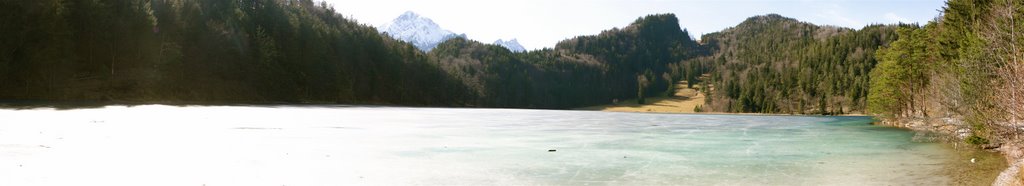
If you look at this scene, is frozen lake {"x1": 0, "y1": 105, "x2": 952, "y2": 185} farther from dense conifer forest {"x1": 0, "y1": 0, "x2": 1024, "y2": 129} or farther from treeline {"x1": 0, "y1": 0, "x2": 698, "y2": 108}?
treeline {"x1": 0, "y1": 0, "x2": 698, "y2": 108}

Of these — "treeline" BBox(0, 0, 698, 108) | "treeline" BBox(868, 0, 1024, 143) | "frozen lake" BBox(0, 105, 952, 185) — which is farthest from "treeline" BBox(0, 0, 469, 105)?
"treeline" BBox(868, 0, 1024, 143)

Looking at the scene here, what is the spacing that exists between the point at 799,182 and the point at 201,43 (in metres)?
91.8

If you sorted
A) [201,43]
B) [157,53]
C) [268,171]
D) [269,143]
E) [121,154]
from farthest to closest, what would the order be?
[201,43]
[157,53]
[269,143]
[121,154]
[268,171]

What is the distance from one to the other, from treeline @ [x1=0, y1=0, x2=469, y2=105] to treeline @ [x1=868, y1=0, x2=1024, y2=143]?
243 feet

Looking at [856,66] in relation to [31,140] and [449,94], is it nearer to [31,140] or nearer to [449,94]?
[449,94]

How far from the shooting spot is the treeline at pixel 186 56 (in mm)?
59250

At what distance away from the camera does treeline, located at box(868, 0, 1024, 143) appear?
17500 mm

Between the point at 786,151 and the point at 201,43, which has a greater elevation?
the point at 201,43

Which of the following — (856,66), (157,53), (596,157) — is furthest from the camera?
(856,66)

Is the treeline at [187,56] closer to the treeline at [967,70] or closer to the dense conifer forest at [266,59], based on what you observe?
the dense conifer forest at [266,59]

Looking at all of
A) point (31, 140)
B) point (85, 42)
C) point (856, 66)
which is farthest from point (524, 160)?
point (856, 66)

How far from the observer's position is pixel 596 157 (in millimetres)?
18359

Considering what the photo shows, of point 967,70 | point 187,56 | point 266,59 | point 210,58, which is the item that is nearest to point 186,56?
point 187,56

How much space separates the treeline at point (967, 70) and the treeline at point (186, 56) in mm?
74043
